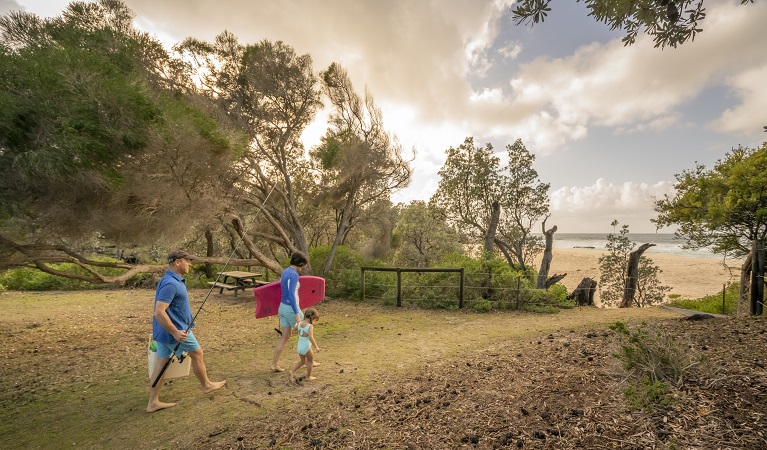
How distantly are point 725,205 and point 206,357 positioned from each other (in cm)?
1228

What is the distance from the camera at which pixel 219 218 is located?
8820 millimetres

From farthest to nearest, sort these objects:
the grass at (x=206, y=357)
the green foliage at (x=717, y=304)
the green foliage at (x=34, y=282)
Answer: the green foliage at (x=34, y=282)
the green foliage at (x=717, y=304)
the grass at (x=206, y=357)

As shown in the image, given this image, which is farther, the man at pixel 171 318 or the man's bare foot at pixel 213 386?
the man's bare foot at pixel 213 386

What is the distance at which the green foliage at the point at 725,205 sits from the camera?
306 inches

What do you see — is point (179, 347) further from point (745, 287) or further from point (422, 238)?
point (422, 238)

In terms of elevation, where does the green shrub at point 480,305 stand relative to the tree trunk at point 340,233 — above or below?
below

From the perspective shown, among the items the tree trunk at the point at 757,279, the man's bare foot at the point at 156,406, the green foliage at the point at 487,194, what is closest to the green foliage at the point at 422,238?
the green foliage at the point at 487,194

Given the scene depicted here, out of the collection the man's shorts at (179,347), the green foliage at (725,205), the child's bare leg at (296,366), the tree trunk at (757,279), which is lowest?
the child's bare leg at (296,366)

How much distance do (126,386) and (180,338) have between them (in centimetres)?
211

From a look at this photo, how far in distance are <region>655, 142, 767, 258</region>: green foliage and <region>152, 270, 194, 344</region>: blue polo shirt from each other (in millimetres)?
11627

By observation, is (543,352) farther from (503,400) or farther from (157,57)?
(157,57)

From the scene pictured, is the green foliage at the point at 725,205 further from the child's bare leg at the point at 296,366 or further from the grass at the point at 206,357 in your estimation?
the child's bare leg at the point at 296,366

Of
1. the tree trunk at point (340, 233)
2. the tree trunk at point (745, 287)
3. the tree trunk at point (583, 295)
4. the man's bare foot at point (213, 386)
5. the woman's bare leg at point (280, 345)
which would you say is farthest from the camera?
the tree trunk at point (340, 233)

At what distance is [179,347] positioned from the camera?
3.98 meters
